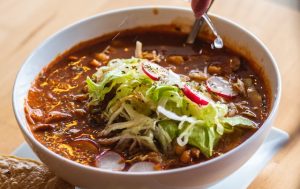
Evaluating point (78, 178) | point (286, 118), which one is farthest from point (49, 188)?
point (286, 118)

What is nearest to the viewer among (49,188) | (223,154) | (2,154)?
(223,154)

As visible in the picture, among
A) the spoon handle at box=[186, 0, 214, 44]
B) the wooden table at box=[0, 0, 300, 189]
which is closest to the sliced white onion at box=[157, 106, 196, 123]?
the wooden table at box=[0, 0, 300, 189]

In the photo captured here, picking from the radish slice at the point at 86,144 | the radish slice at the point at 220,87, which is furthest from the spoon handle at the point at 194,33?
the radish slice at the point at 86,144

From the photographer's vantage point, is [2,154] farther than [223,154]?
Yes

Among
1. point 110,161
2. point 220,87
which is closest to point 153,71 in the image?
point 220,87

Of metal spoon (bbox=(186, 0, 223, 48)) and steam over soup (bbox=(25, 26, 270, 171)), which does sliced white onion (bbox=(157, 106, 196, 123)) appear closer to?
steam over soup (bbox=(25, 26, 270, 171))

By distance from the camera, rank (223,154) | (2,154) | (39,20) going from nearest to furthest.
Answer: (223,154), (2,154), (39,20)

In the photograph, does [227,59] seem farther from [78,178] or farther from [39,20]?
[39,20]

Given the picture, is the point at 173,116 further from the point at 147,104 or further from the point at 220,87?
the point at 220,87
